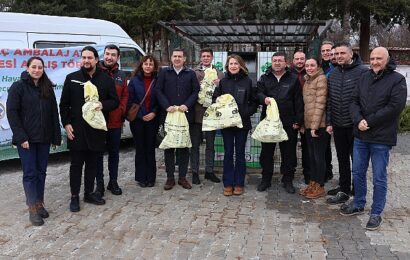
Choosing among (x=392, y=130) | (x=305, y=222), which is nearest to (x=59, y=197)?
(x=305, y=222)

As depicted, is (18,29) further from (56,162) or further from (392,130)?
(392,130)

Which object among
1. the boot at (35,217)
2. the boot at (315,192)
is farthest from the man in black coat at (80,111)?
the boot at (315,192)

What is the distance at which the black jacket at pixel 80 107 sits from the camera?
5.10 metres

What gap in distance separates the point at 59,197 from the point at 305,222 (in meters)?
3.09

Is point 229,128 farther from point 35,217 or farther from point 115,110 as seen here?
point 35,217

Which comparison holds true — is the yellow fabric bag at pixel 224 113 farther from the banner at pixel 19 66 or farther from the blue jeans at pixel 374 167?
the banner at pixel 19 66

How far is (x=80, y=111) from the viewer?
16.7ft

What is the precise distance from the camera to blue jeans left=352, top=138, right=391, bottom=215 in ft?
15.2

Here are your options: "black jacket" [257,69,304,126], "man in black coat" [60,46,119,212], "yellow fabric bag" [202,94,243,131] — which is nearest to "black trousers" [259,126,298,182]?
"black jacket" [257,69,304,126]

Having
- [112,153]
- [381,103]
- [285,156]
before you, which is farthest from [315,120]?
[112,153]

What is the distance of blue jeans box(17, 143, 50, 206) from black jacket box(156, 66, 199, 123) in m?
1.59

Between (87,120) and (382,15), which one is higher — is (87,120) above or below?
below

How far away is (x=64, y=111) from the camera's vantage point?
5.14 meters

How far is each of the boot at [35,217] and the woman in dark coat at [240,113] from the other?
2.25 metres
